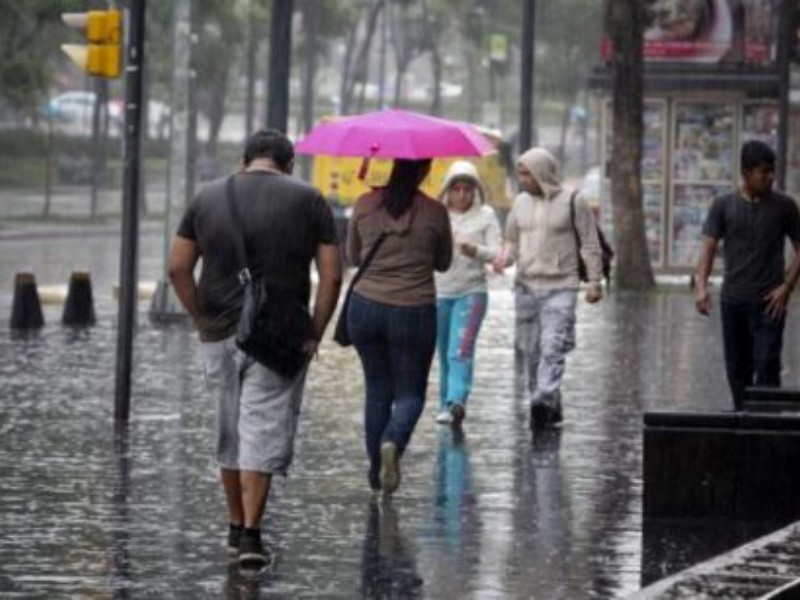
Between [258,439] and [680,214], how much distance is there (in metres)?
26.4

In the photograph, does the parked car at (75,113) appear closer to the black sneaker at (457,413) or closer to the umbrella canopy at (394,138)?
the black sneaker at (457,413)

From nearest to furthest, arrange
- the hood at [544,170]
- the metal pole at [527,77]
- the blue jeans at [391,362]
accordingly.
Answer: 1. the blue jeans at [391,362]
2. the hood at [544,170]
3. the metal pole at [527,77]

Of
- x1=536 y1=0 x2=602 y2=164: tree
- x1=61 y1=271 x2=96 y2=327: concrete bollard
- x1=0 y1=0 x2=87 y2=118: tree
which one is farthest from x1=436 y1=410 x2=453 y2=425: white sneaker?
x1=536 y1=0 x2=602 y2=164: tree

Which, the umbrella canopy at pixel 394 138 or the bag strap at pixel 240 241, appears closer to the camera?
the bag strap at pixel 240 241

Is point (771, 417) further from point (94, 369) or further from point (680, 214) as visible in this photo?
point (680, 214)

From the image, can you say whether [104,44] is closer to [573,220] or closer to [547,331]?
[573,220]

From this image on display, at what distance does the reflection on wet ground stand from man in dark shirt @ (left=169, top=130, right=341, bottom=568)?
410mm

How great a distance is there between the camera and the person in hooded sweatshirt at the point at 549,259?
52.6 feet

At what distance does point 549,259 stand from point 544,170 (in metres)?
0.53

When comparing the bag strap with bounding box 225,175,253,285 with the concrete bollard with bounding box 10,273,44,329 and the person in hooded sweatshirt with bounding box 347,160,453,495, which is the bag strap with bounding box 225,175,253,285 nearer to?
the person in hooded sweatshirt with bounding box 347,160,453,495

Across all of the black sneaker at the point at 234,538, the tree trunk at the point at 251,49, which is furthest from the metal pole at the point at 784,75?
the tree trunk at the point at 251,49

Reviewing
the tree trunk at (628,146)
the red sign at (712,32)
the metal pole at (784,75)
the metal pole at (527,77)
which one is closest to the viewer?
the metal pole at (527,77)

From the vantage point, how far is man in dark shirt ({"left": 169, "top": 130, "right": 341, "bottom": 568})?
10766 mm

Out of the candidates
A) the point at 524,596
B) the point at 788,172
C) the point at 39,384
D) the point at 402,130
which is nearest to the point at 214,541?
the point at 524,596
